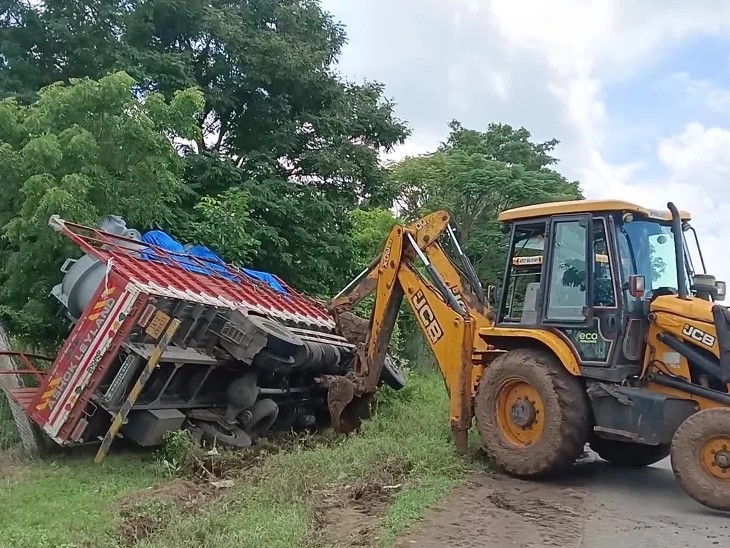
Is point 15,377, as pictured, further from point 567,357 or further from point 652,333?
point 652,333

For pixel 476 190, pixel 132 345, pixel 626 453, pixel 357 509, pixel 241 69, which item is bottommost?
pixel 357 509

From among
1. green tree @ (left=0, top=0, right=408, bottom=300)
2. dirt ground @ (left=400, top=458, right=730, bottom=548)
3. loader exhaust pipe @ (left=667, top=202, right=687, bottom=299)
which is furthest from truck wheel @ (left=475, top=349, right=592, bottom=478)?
green tree @ (left=0, top=0, right=408, bottom=300)

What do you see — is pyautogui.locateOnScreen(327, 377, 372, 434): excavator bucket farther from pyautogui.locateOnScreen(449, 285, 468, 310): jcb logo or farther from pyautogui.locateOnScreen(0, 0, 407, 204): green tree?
pyautogui.locateOnScreen(0, 0, 407, 204): green tree

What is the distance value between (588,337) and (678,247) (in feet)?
4.02

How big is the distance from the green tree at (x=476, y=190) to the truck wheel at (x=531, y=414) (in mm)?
15472

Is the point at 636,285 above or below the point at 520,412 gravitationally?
above

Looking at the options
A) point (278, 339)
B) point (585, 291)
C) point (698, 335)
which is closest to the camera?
point (698, 335)

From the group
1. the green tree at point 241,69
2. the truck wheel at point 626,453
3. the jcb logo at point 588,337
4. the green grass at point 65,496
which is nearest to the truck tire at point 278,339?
the green grass at point 65,496

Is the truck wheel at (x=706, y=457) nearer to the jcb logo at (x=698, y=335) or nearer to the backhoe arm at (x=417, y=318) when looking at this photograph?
the jcb logo at (x=698, y=335)

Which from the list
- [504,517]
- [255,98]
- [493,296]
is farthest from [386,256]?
[255,98]

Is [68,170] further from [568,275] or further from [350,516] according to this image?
[350,516]

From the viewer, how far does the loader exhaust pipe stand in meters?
7.44

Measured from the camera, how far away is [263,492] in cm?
630

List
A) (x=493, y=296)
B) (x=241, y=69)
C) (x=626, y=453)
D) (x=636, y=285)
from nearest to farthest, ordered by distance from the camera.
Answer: (x=636, y=285) < (x=626, y=453) < (x=493, y=296) < (x=241, y=69)
